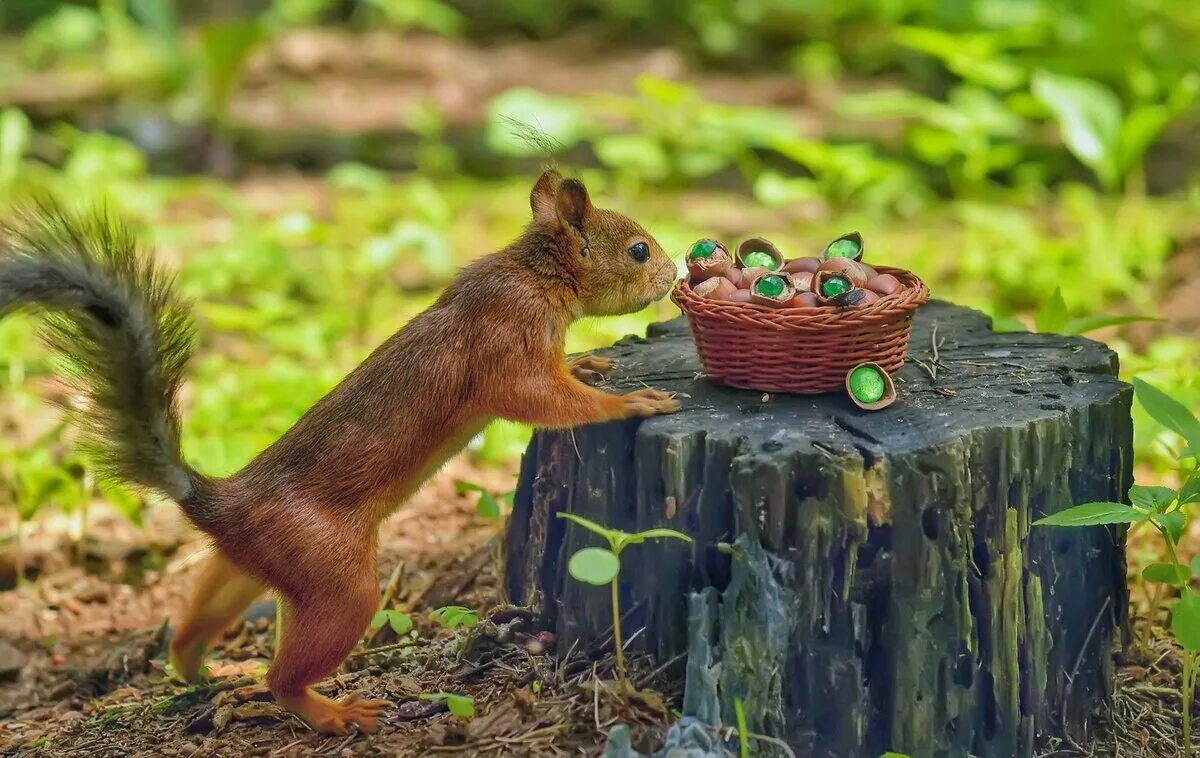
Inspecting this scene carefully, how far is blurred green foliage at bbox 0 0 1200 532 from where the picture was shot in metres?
4.97

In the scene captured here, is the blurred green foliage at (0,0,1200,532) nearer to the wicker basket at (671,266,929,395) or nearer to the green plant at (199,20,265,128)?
the green plant at (199,20,265,128)

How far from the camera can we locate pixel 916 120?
7.14 meters

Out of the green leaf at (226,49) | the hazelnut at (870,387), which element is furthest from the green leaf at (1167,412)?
the green leaf at (226,49)

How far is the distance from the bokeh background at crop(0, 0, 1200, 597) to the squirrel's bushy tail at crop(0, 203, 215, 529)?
107 cm

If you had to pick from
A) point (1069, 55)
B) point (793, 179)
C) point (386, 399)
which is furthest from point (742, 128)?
point (386, 399)

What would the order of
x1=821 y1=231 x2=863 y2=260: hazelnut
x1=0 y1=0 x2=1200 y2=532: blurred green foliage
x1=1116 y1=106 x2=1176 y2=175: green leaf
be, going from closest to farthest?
1. x1=821 y1=231 x2=863 y2=260: hazelnut
2. x1=0 y1=0 x2=1200 y2=532: blurred green foliage
3. x1=1116 y1=106 x2=1176 y2=175: green leaf

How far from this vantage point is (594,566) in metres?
2.12

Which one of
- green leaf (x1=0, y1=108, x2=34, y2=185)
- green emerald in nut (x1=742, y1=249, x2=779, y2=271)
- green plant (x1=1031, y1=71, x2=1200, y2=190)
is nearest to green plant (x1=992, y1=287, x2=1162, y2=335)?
green emerald in nut (x1=742, y1=249, x2=779, y2=271)

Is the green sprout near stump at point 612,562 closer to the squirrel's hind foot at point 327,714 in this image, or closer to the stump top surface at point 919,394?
the stump top surface at point 919,394

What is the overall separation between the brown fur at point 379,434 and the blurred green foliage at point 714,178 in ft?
4.78

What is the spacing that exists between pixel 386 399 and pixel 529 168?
491cm

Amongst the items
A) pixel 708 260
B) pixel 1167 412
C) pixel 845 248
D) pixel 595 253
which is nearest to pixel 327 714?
pixel 595 253

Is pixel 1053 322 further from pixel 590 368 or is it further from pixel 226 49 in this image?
pixel 226 49

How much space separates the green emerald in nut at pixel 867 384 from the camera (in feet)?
8.11
